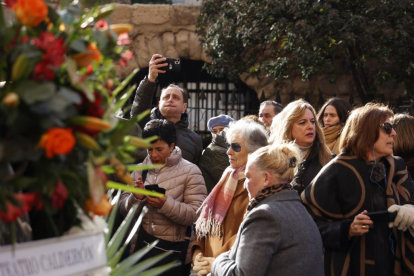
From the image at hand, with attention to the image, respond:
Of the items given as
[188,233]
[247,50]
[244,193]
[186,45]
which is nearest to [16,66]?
[244,193]

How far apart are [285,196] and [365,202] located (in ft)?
2.73

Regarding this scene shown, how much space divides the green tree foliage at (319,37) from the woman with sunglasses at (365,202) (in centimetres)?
468

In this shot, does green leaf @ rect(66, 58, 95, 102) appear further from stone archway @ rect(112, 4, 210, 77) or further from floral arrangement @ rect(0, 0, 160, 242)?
stone archway @ rect(112, 4, 210, 77)

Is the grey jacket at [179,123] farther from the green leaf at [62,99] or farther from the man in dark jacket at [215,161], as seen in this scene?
the green leaf at [62,99]

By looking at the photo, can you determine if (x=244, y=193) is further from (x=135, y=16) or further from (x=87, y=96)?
(x=135, y=16)

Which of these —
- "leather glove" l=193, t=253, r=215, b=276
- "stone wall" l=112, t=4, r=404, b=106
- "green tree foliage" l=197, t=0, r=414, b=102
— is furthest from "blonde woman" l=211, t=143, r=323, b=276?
"stone wall" l=112, t=4, r=404, b=106

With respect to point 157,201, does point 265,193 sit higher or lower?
higher

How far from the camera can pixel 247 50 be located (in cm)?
977

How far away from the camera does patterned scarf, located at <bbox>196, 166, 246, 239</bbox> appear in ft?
11.6

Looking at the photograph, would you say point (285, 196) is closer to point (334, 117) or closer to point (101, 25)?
point (101, 25)

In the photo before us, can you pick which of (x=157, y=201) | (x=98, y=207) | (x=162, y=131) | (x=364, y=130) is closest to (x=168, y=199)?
(x=157, y=201)

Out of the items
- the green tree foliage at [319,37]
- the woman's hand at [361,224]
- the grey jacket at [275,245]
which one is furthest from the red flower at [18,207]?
the green tree foliage at [319,37]

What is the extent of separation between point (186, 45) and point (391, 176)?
7.33 m

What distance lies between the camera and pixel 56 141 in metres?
1.21
